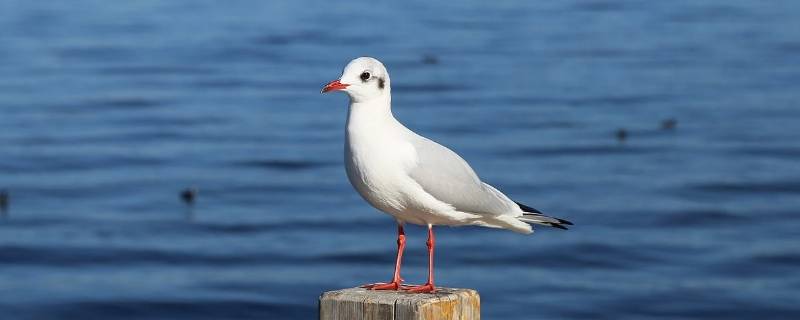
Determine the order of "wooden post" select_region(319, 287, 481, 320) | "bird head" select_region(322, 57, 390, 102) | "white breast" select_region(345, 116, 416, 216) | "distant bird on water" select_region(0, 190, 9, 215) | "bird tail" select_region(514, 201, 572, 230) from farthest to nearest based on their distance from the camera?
"distant bird on water" select_region(0, 190, 9, 215) → "bird tail" select_region(514, 201, 572, 230) → "bird head" select_region(322, 57, 390, 102) → "white breast" select_region(345, 116, 416, 216) → "wooden post" select_region(319, 287, 481, 320)

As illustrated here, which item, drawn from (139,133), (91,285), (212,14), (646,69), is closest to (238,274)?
(91,285)

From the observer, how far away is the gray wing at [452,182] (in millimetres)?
6441

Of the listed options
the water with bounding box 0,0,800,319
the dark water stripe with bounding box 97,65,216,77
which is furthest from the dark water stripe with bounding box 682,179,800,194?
the dark water stripe with bounding box 97,65,216,77

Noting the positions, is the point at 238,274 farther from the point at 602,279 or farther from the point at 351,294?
the point at 351,294

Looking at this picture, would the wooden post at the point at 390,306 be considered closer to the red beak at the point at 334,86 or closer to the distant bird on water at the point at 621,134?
the red beak at the point at 334,86

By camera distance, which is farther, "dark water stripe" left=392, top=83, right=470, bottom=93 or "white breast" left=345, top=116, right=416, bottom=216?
"dark water stripe" left=392, top=83, right=470, bottom=93

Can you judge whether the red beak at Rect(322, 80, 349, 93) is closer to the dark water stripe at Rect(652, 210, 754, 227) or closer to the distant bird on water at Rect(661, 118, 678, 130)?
the dark water stripe at Rect(652, 210, 754, 227)

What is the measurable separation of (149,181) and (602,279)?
19.5ft

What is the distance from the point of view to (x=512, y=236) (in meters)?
16.6

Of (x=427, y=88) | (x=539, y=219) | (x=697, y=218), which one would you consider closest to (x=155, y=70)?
(x=427, y=88)

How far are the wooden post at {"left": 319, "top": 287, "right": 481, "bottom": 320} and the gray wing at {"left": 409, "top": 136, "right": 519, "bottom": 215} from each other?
65 centimetres

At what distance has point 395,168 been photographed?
20.7 feet

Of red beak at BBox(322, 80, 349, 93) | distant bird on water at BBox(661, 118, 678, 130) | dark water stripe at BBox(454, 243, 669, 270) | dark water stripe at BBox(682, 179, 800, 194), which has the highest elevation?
distant bird on water at BBox(661, 118, 678, 130)

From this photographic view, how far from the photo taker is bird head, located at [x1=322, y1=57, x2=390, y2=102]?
639 cm
